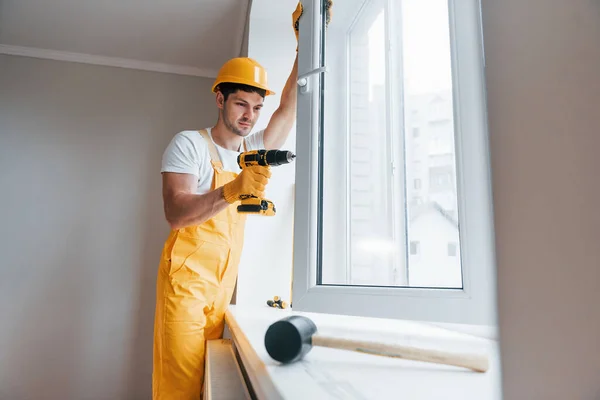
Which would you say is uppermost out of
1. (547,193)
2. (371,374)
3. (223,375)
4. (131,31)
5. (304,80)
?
(131,31)

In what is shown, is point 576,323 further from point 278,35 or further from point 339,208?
point 278,35

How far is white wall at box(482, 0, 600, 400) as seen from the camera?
0.81 ft

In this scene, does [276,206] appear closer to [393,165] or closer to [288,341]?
[393,165]

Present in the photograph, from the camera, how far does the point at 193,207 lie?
140 cm

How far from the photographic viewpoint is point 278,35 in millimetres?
2119

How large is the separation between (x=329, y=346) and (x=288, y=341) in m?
0.07

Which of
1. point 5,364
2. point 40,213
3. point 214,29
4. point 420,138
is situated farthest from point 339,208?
point 5,364

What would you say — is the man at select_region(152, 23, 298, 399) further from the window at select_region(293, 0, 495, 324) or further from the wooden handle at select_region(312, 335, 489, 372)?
the wooden handle at select_region(312, 335, 489, 372)

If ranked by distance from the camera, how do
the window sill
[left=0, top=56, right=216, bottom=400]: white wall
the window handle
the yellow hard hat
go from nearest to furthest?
the window sill < the window handle < the yellow hard hat < [left=0, top=56, right=216, bottom=400]: white wall

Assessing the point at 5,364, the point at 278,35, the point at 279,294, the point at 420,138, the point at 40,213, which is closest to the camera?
the point at 420,138

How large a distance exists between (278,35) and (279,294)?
4.65ft

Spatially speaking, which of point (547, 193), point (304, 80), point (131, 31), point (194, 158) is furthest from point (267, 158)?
point (131, 31)

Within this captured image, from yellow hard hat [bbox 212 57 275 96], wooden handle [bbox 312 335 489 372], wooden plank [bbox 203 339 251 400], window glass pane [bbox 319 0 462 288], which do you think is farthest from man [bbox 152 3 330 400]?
wooden handle [bbox 312 335 489 372]

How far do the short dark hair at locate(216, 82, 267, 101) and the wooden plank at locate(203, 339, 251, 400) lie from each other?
3.55 feet
